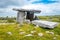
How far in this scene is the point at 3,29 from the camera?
2475 cm

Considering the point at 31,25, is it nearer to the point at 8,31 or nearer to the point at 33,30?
the point at 33,30

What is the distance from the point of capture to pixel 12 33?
23.3 metres

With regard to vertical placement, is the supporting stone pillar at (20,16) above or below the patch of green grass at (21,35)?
above

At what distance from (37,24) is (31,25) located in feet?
2.72

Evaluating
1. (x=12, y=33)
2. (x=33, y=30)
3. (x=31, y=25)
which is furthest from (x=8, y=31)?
(x=31, y=25)

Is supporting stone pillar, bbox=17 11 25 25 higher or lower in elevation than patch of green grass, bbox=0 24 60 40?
higher

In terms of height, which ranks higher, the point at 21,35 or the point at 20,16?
the point at 20,16

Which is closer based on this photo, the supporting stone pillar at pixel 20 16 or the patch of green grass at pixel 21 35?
the patch of green grass at pixel 21 35

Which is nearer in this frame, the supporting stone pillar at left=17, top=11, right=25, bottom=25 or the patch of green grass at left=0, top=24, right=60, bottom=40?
the patch of green grass at left=0, top=24, right=60, bottom=40

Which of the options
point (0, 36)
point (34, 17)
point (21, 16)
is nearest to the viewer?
point (0, 36)

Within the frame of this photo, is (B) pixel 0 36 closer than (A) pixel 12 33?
Yes

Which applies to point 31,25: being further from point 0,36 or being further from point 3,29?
point 0,36

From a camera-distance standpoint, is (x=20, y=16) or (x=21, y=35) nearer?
(x=21, y=35)

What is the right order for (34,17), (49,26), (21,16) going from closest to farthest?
1. (49,26)
2. (21,16)
3. (34,17)
